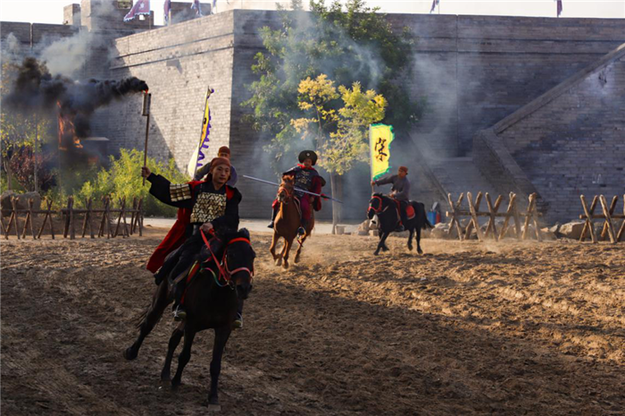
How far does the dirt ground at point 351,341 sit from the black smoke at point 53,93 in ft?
51.3

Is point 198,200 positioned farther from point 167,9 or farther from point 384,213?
point 167,9

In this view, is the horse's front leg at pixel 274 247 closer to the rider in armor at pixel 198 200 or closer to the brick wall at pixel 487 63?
the rider in armor at pixel 198 200

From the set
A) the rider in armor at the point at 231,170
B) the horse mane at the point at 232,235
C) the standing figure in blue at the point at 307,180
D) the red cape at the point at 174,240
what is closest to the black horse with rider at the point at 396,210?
the standing figure in blue at the point at 307,180

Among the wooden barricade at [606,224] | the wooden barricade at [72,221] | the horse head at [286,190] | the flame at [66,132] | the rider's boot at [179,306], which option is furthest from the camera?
the flame at [66,132]

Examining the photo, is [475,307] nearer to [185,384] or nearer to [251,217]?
[185,384]

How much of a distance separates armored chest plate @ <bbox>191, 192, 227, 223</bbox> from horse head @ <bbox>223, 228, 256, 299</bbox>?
777 millimetres

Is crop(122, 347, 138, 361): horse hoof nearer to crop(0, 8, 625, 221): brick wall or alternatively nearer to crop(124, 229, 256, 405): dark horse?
crop(124, 229, 256, 405): dark horse

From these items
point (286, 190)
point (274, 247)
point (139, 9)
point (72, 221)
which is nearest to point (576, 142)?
point (274, 247)

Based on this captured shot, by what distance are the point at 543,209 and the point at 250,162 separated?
12279mm

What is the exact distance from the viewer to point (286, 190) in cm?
1324

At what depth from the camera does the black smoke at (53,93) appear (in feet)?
94.6

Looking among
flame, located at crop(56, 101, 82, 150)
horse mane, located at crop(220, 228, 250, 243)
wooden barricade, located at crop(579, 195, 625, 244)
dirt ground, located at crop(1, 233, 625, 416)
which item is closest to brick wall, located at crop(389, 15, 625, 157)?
flame, located at crop(56, 101, 82, 150)

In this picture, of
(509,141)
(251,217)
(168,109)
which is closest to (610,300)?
(509,141)

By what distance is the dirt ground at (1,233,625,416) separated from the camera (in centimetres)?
657
